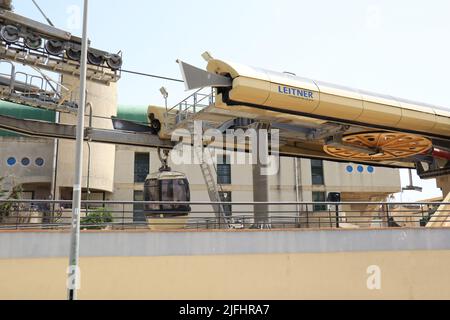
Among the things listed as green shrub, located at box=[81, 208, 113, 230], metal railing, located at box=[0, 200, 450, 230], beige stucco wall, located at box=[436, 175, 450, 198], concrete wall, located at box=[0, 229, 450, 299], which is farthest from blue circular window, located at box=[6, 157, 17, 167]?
beige stucco wall, located at box=[436, 175, 450, 198]

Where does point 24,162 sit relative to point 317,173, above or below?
above

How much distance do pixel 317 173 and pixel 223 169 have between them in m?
9.73

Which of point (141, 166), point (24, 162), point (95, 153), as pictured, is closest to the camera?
point (95, 153)

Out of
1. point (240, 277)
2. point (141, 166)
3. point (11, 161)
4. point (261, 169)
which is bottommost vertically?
point (240, 277)

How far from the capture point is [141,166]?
43.2 metres

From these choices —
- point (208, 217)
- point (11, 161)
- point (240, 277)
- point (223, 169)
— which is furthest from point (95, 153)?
point (240, 277)

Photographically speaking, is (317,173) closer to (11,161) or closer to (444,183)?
(444,183)

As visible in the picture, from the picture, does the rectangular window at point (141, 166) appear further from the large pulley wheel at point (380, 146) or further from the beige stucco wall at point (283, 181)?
the large pulley wheel at point (380, 146)

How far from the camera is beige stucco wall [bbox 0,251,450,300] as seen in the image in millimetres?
11469

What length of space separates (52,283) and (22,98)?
10888 mm

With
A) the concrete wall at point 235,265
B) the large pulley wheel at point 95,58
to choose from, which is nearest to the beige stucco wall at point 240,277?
the concrete wall at point 235,265

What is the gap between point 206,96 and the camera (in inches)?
691
